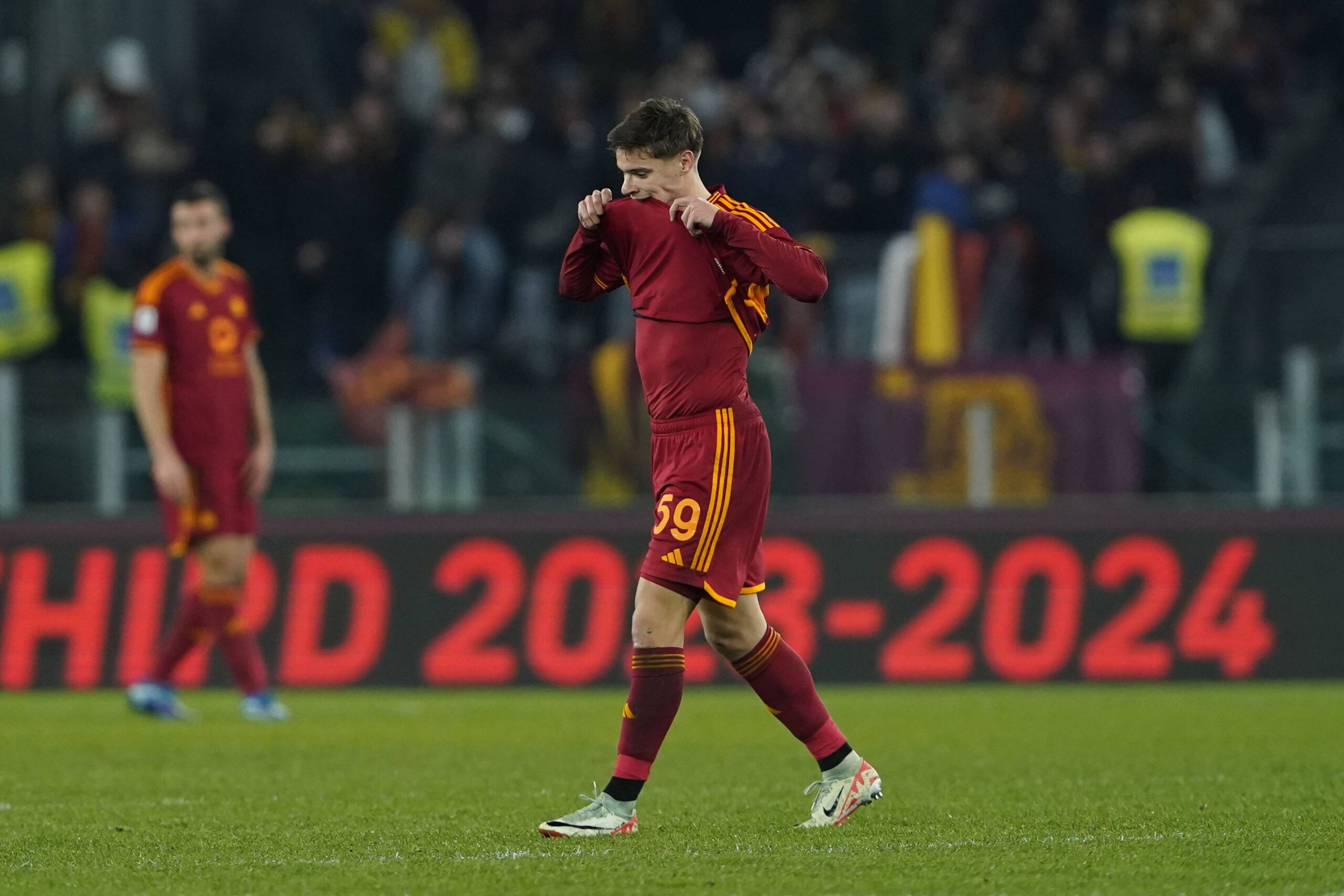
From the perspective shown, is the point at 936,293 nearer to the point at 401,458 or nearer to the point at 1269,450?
the point at 1269,450

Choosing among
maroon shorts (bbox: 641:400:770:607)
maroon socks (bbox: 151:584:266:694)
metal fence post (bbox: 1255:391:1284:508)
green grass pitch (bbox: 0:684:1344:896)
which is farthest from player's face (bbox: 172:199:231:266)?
metal fence post (bbox: 1255:391:1284:508)

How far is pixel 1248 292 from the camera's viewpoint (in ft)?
43.8

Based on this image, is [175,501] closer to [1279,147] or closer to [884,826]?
[884,826]

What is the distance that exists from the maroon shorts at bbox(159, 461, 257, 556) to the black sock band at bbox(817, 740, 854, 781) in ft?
13.6

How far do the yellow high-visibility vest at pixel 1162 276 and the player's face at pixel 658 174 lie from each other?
26.6 ft

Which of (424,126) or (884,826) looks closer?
(884,826)

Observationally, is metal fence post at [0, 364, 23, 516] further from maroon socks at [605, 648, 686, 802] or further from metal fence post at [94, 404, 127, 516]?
maroon socks at [605, 648, 686, 802]

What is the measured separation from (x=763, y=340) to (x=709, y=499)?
824 centimetres

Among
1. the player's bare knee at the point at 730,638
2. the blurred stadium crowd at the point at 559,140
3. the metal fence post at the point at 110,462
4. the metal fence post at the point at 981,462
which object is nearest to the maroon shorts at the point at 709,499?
the player's bare knee at the point at 730,638

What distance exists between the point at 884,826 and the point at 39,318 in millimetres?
9409

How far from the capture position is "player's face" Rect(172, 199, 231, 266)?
9.42m

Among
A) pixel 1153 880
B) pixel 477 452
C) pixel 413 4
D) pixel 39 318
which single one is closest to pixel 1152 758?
pixel 1153 880

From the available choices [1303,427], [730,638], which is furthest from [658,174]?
[1303,427]

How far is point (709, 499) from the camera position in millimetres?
5766
